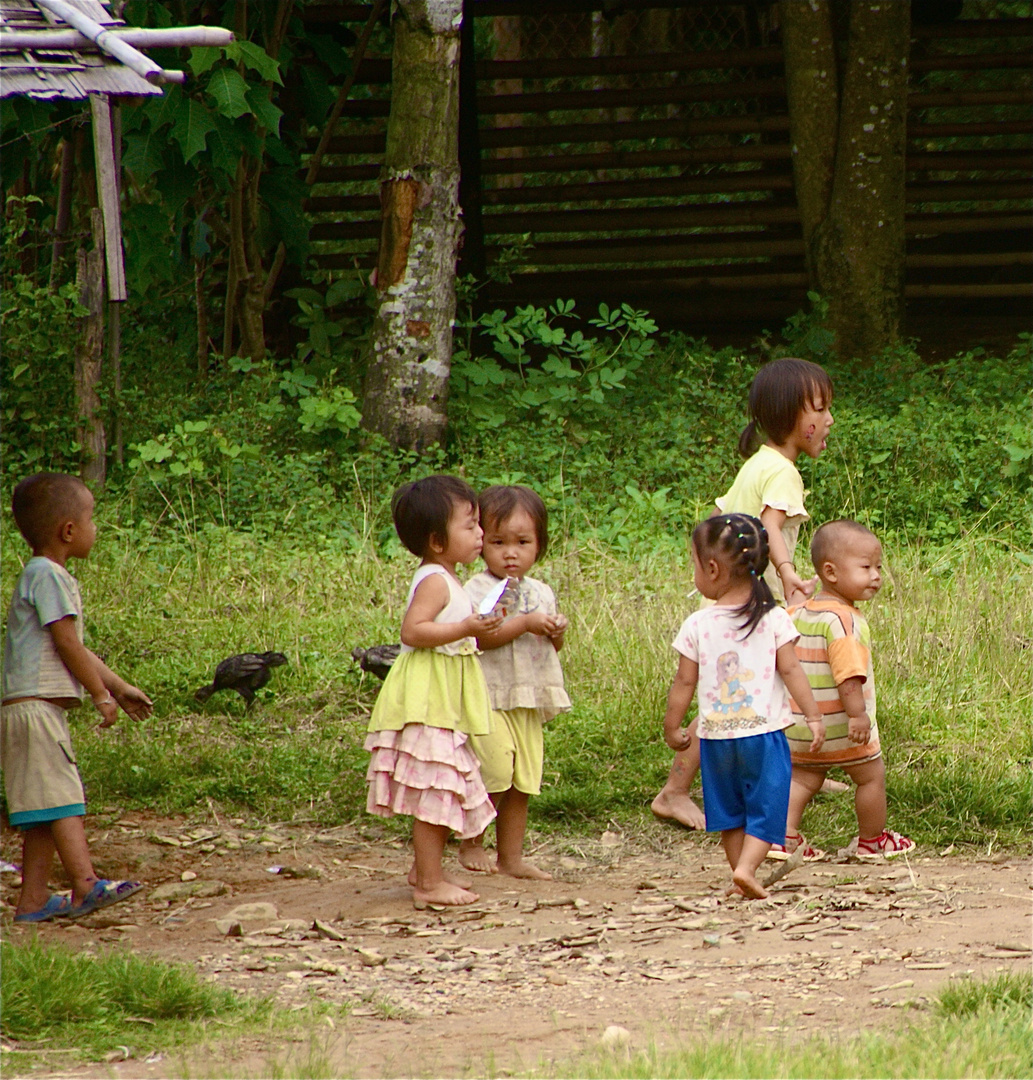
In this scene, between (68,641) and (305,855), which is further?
(305,855)

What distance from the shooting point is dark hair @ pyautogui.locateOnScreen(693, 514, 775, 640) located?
14.6 feet

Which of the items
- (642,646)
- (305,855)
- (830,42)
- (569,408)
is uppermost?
(830,42)

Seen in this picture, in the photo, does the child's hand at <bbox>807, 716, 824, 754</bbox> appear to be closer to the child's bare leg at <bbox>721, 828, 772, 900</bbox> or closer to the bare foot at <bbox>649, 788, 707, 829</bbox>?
the child's bare leg at <bbox>721, 828, 772, 900</bbox>

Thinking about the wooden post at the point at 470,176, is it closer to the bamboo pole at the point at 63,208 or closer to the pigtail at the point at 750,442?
the bamboo pole at the point at 63,208

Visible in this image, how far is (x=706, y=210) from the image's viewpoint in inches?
482

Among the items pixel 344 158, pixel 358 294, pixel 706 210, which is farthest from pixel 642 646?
pixel 344 158

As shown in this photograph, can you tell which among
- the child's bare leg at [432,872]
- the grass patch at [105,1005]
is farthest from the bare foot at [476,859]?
the grass patch at [105,1005]

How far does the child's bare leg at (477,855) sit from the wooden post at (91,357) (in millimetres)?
4537

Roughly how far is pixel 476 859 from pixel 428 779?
0.58 meters

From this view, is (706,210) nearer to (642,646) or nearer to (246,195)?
(246,195)

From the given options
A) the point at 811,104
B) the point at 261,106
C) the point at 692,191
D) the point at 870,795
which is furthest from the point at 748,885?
the point at 692,191

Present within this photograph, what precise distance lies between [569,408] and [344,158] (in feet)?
28.4

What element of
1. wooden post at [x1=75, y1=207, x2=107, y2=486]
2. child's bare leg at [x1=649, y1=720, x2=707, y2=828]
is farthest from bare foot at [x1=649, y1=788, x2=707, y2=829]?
wooden post at [x1=75, y1=207, x2=107, y2=486]

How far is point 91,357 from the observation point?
859cm
